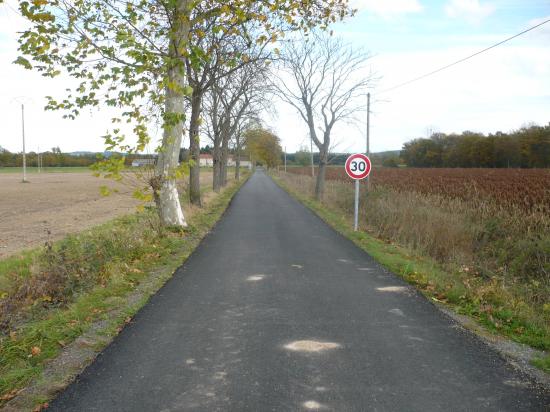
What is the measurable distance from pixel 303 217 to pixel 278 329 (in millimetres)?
12317

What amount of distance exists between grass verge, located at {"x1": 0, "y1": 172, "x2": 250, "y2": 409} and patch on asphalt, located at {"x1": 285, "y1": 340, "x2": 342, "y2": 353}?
2.00 metres

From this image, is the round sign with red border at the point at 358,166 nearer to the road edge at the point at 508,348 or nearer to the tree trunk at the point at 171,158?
the tree trunk at the point at 171,158

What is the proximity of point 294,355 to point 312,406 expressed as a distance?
97 centimetres

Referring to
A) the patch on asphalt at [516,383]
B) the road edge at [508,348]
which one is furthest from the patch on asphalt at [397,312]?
the patch on asphalt at [516,383]

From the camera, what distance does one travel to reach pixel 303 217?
56.9 ft

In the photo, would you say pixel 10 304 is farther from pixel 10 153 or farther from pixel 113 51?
pixel 10 153

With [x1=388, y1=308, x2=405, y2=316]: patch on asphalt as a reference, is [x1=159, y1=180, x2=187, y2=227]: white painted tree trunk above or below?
above

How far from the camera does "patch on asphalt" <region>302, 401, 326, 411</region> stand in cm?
338

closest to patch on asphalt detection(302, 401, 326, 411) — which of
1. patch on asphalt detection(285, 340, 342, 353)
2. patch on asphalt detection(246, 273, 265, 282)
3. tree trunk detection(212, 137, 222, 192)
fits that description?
patch on asphalt detection(285, 340, 342, 353)

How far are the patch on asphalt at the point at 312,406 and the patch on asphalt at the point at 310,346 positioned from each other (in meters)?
1.02

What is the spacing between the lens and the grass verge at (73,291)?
447 centimetres

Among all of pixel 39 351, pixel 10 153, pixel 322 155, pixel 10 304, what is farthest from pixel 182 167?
pixel 10 153

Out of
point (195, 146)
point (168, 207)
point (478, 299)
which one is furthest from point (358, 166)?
point (478, 299)

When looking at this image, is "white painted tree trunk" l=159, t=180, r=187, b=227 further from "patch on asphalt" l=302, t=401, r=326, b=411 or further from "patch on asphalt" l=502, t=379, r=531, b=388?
"patch on asphalt" l=502, t=379, r=531, b=388
